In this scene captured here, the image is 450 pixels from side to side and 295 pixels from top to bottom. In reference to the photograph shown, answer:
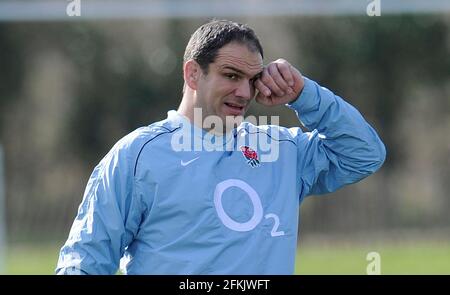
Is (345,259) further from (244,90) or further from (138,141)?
(138,141)

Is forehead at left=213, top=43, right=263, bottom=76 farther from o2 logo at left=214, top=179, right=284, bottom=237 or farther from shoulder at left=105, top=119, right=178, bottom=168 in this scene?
o2 logo at left=214, top=179, right=284, bottom=237

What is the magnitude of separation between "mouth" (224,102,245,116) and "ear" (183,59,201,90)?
0.59 ft

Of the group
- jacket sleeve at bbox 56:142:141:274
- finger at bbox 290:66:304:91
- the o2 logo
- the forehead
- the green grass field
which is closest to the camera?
jacket sleeve at bbox 56:142:141:274

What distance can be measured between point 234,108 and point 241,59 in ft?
0.67

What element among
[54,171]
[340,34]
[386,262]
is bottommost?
[386,262]

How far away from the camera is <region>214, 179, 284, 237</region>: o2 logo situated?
375 centimetres

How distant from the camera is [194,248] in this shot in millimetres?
3730

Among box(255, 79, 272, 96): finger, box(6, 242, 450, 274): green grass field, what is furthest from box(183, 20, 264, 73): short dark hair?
box(6, 242, 450, 274): green grass field

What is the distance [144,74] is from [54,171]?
2368mm

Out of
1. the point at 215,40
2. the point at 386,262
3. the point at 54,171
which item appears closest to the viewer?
the point at 215,40

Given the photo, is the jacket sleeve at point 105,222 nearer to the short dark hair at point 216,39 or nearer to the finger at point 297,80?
Result: the short dark hair at point 216,39

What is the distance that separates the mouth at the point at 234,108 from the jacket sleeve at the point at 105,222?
46cm
